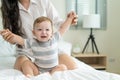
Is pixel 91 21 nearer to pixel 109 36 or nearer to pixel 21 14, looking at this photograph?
pixel 109 36

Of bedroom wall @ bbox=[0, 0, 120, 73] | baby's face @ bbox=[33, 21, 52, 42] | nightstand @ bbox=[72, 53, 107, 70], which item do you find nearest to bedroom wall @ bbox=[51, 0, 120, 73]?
bedroom wall @ bbox=[0, 0, 120, 73]

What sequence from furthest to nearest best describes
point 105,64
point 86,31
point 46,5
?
point 86,31 < point 105,64 < point 46,5

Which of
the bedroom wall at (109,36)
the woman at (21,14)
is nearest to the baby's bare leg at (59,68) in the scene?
the woman at (21,14)

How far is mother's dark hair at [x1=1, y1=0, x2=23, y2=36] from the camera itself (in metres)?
1.93

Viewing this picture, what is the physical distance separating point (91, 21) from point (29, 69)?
197 centimetres

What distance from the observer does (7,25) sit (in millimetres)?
1957

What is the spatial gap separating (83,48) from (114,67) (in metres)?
0.58

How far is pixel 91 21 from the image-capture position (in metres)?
3.34

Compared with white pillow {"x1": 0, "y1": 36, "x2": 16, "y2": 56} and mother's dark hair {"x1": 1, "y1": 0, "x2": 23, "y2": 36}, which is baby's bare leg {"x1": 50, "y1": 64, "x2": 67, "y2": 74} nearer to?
mother's dark hair {"x1": 1, "y1": 0, "x2": 23, "y2": 36}

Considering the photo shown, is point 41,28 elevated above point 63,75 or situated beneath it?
elevated above

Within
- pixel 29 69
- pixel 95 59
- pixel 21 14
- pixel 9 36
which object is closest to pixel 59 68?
pixel 29 69

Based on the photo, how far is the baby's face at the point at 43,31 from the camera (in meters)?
1.58

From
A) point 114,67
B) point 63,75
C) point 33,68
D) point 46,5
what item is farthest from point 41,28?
point 114,67

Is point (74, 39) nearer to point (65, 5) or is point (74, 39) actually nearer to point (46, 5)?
point (65, 5)
